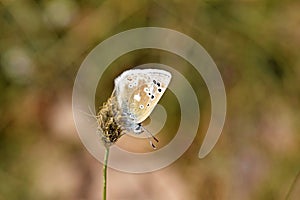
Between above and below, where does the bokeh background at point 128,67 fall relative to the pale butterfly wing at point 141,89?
above

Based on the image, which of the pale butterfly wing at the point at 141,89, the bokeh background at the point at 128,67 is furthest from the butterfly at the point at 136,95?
the bokeh background at the point at 128,67

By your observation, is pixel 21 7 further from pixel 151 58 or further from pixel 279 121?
pixel 279 121

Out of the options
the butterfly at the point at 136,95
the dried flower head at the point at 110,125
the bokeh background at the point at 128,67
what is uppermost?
the bokeh background at the point at 128,67

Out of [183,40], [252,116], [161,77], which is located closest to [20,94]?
[183,40]

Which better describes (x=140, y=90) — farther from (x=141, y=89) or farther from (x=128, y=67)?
(x=128, y=67)

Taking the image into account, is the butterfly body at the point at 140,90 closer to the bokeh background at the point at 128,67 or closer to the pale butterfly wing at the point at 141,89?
the pale butterfly wing at the point at 141,89

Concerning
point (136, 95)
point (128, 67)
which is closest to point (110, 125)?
point (136, 95)

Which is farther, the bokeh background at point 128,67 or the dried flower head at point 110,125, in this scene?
the bokeh background at point 128,67

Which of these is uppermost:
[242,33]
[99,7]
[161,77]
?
[99,7]
